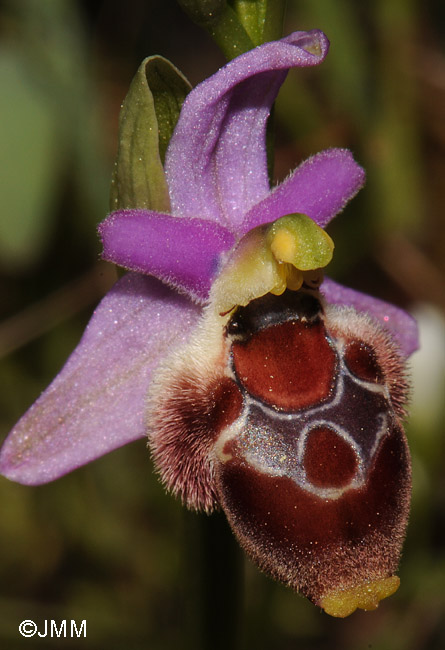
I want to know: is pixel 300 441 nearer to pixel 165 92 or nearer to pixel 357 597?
pixel 357 597

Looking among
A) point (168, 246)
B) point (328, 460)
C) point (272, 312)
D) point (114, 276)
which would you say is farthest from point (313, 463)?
point (114, 276)

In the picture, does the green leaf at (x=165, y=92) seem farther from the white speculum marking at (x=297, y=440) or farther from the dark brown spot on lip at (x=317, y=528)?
the dark brown spot on lip at (x=317, y=528)

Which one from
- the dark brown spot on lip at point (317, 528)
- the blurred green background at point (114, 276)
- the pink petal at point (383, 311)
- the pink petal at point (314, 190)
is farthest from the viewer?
the blurred green background at point (114, 276)

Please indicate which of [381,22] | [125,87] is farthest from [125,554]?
[381,22]

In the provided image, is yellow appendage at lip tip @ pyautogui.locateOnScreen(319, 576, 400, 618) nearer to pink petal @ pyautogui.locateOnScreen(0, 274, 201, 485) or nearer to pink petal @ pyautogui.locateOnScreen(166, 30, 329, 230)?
pink petal @ pyautogui.locateOnScreen(0, 274, 201, 485)

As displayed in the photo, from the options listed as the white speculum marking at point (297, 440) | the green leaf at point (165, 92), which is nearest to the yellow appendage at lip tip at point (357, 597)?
the white speculum marking at point (297, 440)

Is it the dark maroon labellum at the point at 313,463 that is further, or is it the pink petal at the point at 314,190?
the pink petal at the point at 314,190

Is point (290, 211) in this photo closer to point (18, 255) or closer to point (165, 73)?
point (165, 73)
